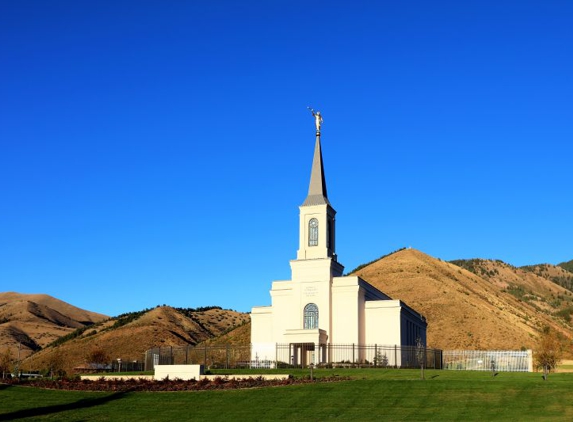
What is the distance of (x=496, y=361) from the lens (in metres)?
56.9

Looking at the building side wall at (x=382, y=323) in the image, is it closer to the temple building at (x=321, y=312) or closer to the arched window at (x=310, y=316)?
the temple building at (x=321, y=312)

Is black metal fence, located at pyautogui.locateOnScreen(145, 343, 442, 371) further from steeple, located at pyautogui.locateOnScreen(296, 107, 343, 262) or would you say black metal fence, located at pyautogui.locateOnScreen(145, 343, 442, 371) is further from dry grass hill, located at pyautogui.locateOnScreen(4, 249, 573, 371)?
dry grass hill, located at pyautogui.locateOnScreen(4, 249, 573, 371)

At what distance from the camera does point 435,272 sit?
105 metres

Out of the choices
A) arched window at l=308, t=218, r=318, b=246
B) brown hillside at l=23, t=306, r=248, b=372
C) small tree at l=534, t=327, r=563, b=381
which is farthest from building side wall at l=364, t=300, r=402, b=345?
brown hillside at l=23, t=306, r=248, b=372

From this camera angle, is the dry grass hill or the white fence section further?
the dry grass hill

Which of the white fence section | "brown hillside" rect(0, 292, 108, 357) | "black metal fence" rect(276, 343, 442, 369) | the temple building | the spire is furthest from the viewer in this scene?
"brown hillside" rect(0, 292, 108, 357)

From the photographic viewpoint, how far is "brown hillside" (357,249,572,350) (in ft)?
277

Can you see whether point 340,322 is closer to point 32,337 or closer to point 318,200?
point 318,200

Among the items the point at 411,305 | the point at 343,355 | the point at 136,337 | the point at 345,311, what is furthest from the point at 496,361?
the point at 136,337

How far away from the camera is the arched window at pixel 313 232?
56906 millimetres

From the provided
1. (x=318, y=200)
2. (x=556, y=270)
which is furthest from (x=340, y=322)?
(x=556, y=270)

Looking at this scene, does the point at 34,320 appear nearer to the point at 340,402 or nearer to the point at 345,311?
→ the point at 345,311

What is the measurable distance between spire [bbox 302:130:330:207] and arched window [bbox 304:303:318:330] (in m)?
8.62

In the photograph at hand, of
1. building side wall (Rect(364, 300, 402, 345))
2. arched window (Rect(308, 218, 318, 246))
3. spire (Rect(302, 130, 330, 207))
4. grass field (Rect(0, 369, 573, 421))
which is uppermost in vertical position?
spire (Rect(302, 130, 330, 207))
